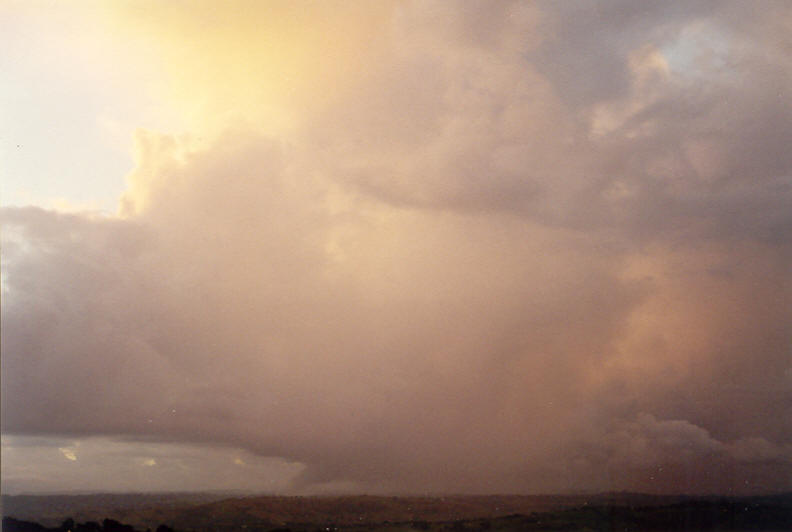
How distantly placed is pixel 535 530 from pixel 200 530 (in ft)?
44.6

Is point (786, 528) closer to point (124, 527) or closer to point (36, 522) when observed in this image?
point (124, 527)

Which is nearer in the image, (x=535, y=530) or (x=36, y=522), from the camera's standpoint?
(x=36, y=522)

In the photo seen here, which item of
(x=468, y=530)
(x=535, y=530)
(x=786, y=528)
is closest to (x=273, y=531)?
(x=468, y=530)

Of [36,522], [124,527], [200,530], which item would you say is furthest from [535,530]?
[36,522]

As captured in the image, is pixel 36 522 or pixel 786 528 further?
pixel 786 528

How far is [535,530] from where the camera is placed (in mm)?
31047

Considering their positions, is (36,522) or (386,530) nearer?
(36,522)

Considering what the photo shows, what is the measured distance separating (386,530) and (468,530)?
11.0ft

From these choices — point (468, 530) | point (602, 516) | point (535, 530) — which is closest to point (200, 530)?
point (468, 530)

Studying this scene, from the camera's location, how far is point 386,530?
101 feet

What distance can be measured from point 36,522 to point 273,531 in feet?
29.1

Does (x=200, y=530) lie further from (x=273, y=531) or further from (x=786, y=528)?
(x=786, y=528)

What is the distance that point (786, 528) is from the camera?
102ft

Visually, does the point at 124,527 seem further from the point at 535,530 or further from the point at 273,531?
the point at 535,530
